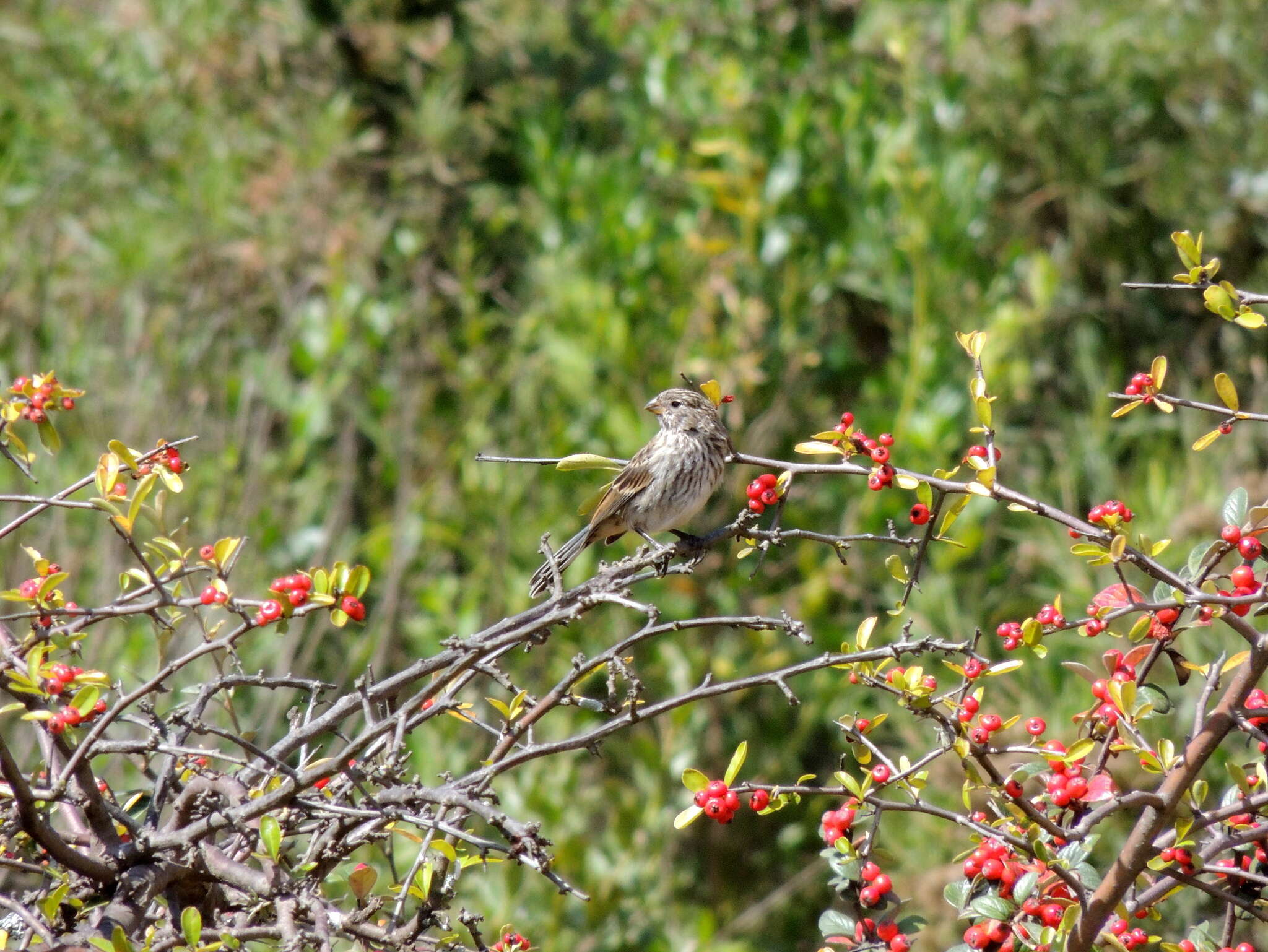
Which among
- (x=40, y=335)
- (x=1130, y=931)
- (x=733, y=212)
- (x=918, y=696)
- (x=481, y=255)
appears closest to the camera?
(x=918, y=696)

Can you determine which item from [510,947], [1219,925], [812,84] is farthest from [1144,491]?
[510,947]

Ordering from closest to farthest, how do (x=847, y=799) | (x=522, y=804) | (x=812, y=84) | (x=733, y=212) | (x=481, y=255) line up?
(x=847, y=799), (x=522, y=804), (x=733, y=212), (x=812, y=84), (x=481, y=255)

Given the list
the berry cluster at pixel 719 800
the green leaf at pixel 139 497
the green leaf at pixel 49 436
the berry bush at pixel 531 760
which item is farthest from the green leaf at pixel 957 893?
the green leaf at pixel 49 436

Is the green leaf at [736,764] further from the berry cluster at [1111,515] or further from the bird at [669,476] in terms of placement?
the bird at [669,476]

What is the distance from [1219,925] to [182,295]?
5.07m

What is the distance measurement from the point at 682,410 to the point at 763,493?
7.16 feet

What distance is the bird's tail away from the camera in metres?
3.56

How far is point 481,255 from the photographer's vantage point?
23.1 feet

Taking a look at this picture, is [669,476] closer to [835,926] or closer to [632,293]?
[632,293]

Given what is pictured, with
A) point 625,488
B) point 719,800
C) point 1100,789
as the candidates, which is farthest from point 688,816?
point 625,488

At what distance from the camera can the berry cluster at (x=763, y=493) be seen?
2482 mm

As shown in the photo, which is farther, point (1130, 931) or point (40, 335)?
point (40, 335)

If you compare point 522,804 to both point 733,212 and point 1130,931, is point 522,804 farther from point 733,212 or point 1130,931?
point 1130,931

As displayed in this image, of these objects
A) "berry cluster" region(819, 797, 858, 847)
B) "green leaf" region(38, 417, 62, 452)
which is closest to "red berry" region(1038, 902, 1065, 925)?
"berry cluster" region(819, 797, 858, 847)
